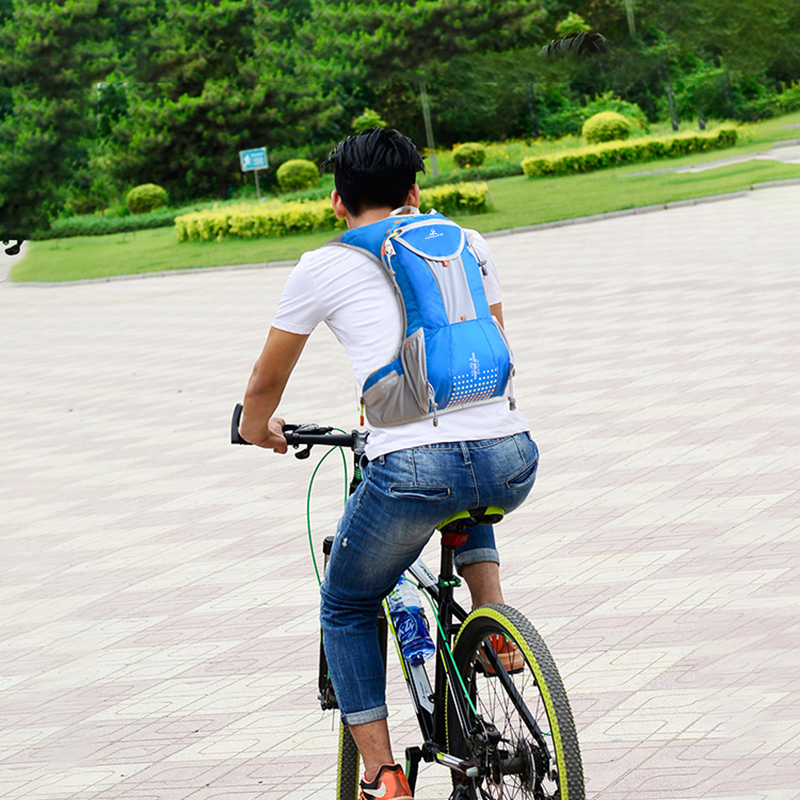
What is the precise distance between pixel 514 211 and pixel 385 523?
2851 cm

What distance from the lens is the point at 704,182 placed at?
30250mm

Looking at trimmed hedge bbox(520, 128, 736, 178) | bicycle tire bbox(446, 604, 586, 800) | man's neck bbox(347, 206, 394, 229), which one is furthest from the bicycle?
trimmed hedge bbox(520, 128, 736, 178)

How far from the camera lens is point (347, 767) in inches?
123

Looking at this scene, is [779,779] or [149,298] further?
[149,298]

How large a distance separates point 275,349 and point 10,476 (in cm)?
623

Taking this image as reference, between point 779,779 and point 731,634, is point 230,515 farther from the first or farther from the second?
point 779,779

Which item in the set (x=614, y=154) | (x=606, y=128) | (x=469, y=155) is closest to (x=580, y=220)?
(x=614, y=154)

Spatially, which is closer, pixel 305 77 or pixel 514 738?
pixel 514 738

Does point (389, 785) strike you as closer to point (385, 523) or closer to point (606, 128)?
point (385, 523)

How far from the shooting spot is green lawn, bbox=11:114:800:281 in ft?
91.8

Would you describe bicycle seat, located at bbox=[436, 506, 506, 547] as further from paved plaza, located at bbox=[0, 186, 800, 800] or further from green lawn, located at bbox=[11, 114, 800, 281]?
green lawn, located at bbox=[11, 114, 800, 281]

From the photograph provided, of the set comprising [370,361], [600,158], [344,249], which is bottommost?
[600,158]

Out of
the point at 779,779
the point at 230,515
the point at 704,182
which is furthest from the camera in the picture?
the point at 704,182

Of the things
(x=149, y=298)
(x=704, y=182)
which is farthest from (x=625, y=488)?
(x=704, y=182)
